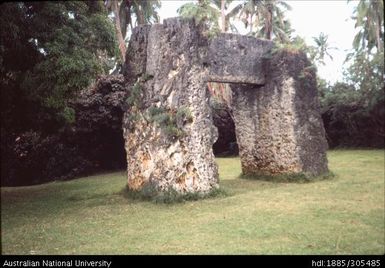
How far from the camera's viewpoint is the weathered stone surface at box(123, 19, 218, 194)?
1045 cm

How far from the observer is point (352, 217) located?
7812mm

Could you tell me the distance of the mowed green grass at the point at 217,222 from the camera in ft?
20.8

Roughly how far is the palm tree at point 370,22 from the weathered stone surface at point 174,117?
2399 cm

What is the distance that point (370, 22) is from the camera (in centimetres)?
3500

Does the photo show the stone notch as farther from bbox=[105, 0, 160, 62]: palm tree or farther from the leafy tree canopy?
bbox=[105, 0, 160, 62]: palm tree

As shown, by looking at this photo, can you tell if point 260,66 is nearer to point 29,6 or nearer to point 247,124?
point 247,124

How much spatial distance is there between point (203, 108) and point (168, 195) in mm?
2508

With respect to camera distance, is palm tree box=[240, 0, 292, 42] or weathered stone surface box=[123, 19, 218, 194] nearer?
weathered stone surface box=[123, 19, 218, 194]

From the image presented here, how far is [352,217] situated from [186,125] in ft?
15.4

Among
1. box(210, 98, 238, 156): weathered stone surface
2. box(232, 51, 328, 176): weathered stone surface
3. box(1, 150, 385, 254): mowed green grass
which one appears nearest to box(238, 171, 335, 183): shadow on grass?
box(232, 51, 328, 176): weathered stone surface

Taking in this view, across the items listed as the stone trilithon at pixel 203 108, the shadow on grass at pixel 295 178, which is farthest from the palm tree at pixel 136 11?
the shadow on grass at pixel 295 178

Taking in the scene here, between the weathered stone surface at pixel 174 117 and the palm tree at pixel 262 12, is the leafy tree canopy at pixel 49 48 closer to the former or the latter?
the weathered stone surface at pixel 174 117

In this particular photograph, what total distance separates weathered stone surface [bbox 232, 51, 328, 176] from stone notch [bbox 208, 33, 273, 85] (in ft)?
1.52
